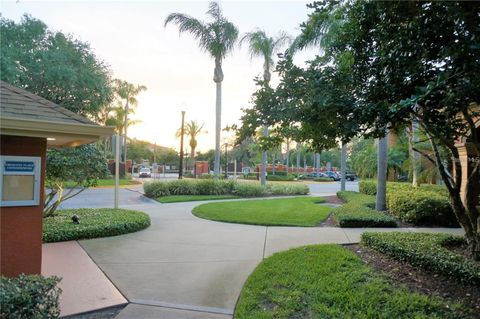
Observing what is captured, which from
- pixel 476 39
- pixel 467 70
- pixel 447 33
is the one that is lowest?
pixel 467 70

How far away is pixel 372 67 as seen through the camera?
15.6 feet

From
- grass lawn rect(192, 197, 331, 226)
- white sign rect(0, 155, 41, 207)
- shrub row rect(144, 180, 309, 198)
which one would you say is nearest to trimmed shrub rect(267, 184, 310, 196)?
shrub row rect(144, 180, 309, 198)

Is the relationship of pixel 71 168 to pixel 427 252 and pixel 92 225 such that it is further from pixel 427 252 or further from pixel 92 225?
pixel 427 252

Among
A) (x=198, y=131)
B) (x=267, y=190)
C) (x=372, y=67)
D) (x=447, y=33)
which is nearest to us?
(x=447, y=33)

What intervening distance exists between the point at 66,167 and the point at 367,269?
318 inches

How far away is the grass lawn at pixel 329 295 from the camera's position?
3930mm

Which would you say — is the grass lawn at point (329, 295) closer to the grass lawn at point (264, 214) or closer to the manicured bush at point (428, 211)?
the grass lawn at point (264, 214)

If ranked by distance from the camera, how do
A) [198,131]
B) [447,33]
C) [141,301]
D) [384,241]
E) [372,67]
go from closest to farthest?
[447,33] → [141,301] → [372,67] → [384,241] → [198,131]

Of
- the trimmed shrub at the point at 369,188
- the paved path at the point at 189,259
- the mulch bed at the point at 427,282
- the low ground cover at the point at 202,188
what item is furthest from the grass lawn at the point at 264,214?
the trimmed shrub at the point at 369,188

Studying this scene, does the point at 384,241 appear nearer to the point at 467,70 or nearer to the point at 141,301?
the point at 467,70

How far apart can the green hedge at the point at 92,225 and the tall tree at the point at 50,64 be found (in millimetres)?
9387

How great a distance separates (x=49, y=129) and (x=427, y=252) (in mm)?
5687

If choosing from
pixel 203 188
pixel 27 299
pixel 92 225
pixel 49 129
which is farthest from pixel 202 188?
pixel 27 299

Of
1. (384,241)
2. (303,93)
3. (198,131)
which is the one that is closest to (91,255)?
(303,93)
